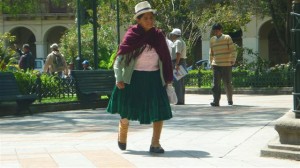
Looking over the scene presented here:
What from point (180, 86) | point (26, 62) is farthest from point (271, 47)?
point (180, 86)

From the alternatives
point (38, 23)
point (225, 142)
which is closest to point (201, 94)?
point (225, 142)

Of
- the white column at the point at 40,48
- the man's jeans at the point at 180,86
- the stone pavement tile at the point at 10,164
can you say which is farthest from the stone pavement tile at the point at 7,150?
the white column at the point at 40,48

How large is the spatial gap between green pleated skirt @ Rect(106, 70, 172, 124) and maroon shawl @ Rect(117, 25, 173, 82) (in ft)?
0.44

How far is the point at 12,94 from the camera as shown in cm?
1371

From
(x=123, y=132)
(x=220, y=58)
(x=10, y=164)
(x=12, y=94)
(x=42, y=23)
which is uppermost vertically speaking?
(x=42, y=23)

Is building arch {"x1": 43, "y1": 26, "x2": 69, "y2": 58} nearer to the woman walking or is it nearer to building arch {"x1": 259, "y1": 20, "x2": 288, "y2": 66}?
building arch {"x1": 259, "y1": 20, "x2": 288, "y2": 66}

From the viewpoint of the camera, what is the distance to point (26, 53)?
2045cm

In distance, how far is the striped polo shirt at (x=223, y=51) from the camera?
1486 cm

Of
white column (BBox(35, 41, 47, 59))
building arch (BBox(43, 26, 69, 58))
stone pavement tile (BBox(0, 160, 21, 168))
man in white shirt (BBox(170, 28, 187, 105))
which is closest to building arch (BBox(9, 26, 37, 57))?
Result: building arch (BBox(43, 26, 69, 58))

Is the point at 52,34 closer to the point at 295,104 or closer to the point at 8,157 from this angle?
the point at 8,157

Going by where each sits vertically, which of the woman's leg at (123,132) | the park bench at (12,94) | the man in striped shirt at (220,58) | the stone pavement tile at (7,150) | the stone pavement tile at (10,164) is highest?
the man in striped shirt at (220,58)

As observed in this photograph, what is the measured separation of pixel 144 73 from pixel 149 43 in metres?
0.33

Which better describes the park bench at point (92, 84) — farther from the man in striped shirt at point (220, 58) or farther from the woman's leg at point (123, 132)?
the woman's leg at point (123, 132)

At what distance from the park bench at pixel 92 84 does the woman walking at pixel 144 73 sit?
23.4 ft
